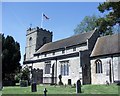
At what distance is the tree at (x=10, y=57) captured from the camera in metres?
37.9

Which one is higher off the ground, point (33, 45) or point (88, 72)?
point (33, 45)

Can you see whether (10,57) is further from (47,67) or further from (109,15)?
(109,15)

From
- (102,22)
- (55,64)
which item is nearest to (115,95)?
(102,22)

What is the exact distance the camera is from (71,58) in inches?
1406

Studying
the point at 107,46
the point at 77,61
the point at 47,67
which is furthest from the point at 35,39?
the point at 107,46

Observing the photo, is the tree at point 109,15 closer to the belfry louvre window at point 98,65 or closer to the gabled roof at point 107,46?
the gabled roof at point 107,46

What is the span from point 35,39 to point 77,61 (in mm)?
18828

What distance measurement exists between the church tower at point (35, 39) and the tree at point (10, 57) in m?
9.26

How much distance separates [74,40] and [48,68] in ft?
23.4

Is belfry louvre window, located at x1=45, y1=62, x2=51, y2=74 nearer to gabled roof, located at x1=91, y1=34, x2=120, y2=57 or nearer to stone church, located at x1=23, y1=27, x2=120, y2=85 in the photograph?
stone church, located at x1=23, y1=27, x2=120, y2=85

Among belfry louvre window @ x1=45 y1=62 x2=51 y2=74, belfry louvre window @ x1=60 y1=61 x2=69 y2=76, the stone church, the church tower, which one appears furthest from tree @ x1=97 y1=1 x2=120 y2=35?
the church tower

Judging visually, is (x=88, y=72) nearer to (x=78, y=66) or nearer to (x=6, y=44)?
(x=78, y=66)

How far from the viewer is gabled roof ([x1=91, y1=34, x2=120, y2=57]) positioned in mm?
30922

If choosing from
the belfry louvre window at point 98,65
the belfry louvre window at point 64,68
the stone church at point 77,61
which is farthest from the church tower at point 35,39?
the belfry louvre window at point 98,65
